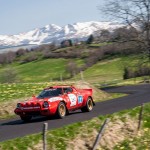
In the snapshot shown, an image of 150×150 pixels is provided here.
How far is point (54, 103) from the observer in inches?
753

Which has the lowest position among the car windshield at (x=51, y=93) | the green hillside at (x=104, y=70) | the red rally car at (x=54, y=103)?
the green hillside at (x=104, y=70)

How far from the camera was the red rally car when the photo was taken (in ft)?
61.8

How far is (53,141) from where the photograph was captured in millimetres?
13391

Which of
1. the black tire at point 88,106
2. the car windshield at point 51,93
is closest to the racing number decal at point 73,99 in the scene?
the car windshield at point 51,93

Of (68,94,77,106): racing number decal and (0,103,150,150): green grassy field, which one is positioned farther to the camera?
(68,94,77,106): racing number decal

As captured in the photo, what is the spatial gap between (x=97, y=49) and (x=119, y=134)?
8823cm

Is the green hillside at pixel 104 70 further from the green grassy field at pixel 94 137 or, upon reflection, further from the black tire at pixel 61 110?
the green grassy field at pixel 94 137

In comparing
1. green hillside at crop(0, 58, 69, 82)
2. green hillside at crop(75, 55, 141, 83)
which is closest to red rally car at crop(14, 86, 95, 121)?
green hillside at crop(75, 55, 141, 83)

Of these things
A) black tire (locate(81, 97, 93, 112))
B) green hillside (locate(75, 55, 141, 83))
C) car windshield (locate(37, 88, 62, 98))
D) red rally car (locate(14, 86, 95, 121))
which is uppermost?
car windshield (locate(37, 88, 62, 98))

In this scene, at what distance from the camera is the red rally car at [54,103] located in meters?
18.8

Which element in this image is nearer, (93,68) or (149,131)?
(149,131)

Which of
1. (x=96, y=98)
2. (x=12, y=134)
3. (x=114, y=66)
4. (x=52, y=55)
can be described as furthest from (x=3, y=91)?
(x=52, y=55)

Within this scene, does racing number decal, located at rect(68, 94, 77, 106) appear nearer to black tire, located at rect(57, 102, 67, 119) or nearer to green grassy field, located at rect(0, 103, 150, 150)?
black tire, located at rect(57, 102, 67, 119)

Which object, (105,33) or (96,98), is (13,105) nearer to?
(96,98)
